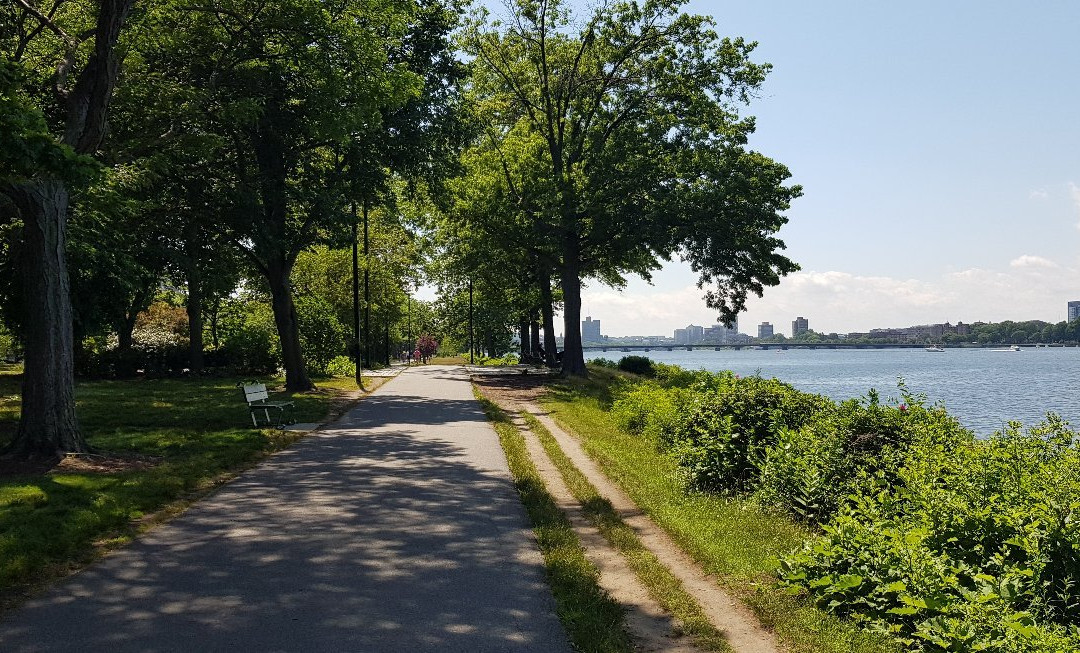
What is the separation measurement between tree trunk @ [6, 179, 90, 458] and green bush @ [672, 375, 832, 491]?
950 cm

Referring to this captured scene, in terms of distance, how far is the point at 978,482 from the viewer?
6531mm

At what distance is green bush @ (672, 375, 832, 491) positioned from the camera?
32.7ft

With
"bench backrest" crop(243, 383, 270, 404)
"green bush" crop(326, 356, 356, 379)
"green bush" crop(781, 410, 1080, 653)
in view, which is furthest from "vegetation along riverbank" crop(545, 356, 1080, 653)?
"green bush" crop(326, 356, 356, 379)

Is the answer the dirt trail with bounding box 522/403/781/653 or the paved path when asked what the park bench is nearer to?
the paved path

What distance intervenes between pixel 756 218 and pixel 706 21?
30.6ft

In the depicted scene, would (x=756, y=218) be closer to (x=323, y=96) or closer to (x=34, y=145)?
(x=323, y=96)

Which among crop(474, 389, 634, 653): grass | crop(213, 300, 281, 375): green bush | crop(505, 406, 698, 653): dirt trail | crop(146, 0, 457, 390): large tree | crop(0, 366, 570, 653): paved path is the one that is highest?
crop(146, 0, 457, 390): large tree

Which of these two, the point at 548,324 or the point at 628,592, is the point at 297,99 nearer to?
the point at 628,592

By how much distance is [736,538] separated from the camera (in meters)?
7.50

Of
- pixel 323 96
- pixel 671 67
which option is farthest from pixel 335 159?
pixel 671 67

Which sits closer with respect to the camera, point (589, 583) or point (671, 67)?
point (589, 583)

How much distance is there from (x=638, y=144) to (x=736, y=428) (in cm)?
2356

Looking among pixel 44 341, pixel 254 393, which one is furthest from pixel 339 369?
pixel 44 341

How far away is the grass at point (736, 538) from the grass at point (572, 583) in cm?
102
